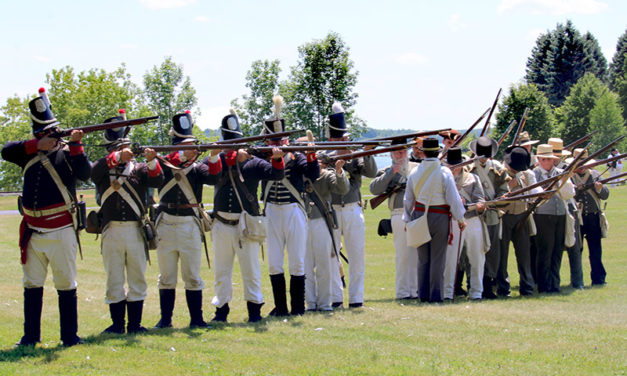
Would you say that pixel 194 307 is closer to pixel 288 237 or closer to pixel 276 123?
pixel 288 237

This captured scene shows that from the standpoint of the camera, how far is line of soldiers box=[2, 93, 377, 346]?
7.75 meters

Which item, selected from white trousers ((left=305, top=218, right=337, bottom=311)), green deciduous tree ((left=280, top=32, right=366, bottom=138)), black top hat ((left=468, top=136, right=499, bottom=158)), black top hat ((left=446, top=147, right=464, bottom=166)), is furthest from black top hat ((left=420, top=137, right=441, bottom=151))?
green deciduous tree ((left=280, top=32, right=366, bottom=138))

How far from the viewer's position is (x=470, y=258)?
11211 millimetres

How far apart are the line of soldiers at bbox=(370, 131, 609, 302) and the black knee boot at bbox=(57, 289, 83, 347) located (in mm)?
4562

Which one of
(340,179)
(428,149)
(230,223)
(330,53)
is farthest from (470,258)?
(330,53)

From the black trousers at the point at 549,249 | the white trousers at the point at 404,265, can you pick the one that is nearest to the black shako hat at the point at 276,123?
the white trousers at the point at 404,265

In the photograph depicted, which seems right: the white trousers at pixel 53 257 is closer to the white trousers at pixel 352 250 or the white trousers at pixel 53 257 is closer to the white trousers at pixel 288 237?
the white trousers at pixel 288 237

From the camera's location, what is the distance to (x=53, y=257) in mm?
7734

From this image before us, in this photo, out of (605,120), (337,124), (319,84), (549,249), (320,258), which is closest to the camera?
(337,124)

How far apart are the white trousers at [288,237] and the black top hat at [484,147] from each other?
127 inches

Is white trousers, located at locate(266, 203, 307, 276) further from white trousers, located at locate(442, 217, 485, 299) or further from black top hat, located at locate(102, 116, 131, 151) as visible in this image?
white trousers, located at locate(442, 217, 485, 299)

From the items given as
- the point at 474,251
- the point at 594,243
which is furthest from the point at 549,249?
the point at 474,251

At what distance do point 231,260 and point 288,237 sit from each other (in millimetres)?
805

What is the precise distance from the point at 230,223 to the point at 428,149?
2.90 m
